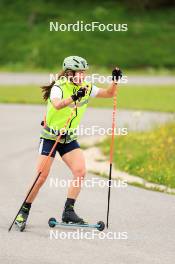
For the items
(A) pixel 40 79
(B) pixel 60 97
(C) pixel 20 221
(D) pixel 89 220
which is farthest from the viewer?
(A) pixel 40 79

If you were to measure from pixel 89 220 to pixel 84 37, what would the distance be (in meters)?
29.8

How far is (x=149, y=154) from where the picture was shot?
13992 millimetres

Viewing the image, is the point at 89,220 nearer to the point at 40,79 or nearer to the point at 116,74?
the point at 116,74

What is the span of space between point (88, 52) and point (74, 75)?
2843cm

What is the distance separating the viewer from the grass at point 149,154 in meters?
12.8

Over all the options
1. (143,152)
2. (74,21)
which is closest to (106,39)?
(74,21)

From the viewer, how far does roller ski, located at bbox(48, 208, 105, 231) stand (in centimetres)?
920

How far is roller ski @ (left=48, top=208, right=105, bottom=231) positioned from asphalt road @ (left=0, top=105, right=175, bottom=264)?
0.08 metres

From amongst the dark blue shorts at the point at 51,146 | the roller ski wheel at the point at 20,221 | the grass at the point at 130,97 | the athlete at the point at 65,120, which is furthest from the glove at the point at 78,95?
the grass at the point at 130,97

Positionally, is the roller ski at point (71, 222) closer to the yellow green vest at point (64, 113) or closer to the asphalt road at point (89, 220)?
the asphalt road at point (89, 220)

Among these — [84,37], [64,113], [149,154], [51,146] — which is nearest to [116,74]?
[64,113]

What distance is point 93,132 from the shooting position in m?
18.1

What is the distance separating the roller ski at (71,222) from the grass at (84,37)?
2660 cm

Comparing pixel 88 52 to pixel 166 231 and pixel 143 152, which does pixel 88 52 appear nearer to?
pixel 143 152
